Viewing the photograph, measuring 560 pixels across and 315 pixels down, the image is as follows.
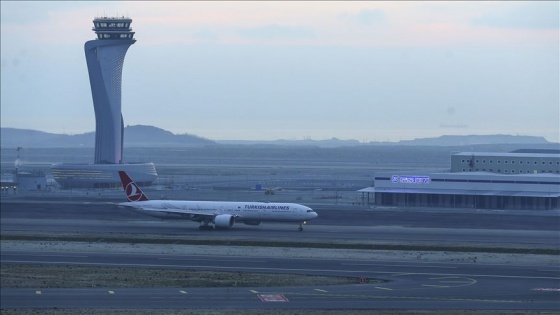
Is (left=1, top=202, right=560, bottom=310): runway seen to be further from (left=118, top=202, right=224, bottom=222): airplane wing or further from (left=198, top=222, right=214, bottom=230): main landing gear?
(left=118, top=202, right=224, bottom=222): airplane wing

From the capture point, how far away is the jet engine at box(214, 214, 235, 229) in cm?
6444

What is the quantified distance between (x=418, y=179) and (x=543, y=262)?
1498 inches

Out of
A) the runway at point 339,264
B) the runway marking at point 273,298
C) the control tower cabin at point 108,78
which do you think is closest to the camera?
the runway at point 339,264

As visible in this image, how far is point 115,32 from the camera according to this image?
12762cm

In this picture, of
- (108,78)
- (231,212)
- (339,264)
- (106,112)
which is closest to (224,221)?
(231,212)

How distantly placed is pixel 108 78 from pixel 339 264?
289 ft

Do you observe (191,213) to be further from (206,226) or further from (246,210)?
(246,210)

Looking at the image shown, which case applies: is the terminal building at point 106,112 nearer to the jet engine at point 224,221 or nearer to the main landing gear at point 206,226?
the main landing gear at point 206,226

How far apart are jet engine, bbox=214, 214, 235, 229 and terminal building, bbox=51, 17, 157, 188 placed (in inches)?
2392

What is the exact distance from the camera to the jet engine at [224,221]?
64438 mm

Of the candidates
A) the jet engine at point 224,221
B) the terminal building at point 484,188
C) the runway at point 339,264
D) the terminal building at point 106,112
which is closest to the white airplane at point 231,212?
the jet engine at point 224,221

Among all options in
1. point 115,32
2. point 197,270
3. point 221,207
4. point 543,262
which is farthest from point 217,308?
point 115,32

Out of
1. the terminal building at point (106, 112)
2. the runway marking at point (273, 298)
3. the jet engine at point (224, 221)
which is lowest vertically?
the runway marking at point (273, 298)

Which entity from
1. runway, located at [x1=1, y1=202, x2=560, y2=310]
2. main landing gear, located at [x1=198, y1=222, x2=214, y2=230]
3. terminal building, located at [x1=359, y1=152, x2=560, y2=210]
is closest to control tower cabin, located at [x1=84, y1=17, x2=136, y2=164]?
runway, located at [x1=1, y1=202, x2=560, y2=310]
